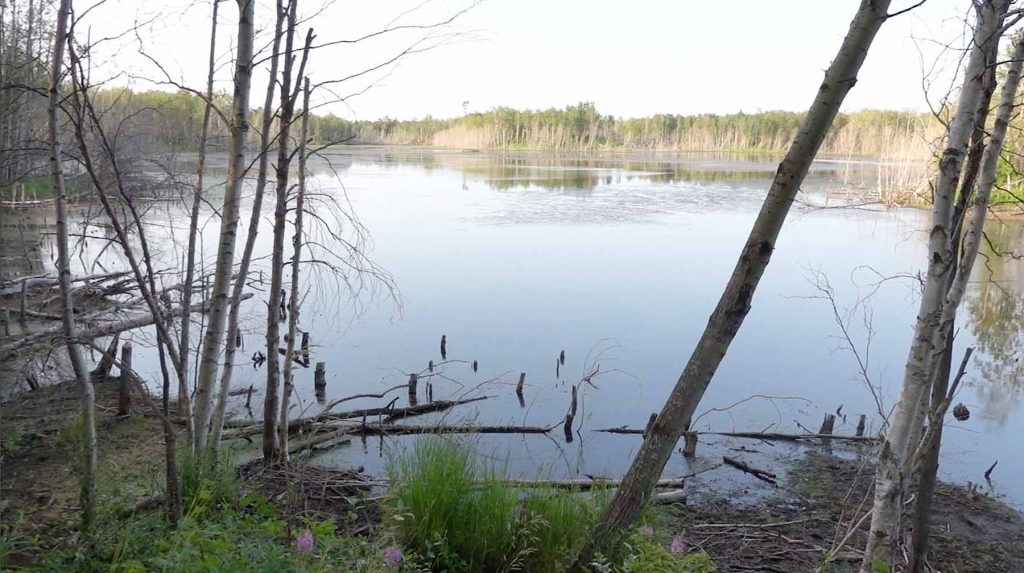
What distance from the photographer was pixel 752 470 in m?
5.86

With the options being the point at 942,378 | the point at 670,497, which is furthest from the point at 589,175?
the point at 942,378

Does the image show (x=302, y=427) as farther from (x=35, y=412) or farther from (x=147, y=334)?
(x=147, y=334)

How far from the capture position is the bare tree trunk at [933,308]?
279 cm

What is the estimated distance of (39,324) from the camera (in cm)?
806

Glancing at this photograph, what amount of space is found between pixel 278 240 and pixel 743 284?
300cm

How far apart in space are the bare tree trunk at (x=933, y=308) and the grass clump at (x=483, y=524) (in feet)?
2.38

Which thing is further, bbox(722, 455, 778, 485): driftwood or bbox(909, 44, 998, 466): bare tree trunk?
bbox(722, 455, 778, 485): driftwood

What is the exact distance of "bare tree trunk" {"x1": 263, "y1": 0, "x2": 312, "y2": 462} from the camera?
416 centimetres

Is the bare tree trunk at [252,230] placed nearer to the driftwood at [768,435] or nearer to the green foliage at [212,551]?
the green foliage at [212,551]

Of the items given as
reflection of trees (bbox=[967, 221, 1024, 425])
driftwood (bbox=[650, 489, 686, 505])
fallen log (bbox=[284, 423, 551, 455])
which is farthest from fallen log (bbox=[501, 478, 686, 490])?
reflection of trees (bbox=[967, 221, 1024, 425])

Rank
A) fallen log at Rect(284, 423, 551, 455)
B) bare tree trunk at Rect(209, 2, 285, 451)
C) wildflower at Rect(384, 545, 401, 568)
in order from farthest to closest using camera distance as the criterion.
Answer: fallen log at Rect(284, 423, 551, 455) < bare tree trunk at Rect(209, 2, 285, 451) < wildflower at Rect(384, 545, 401, 568)

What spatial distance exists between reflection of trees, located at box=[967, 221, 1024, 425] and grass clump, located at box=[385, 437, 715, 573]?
453 centimetres

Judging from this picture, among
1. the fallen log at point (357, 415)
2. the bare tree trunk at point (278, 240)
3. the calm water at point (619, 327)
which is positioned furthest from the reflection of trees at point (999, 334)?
the bare tree trunk at point (278, 240)

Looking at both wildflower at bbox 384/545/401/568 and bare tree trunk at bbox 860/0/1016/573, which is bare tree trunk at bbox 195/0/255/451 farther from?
bare tree trunk at bbox 860/0/1016/573
